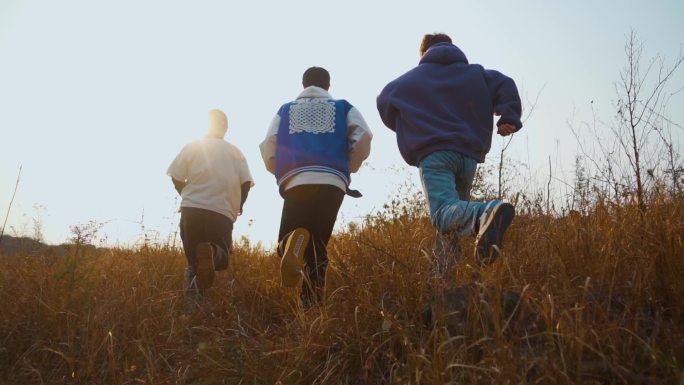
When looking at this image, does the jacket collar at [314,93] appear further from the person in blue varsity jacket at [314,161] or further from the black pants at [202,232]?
the black pants at [202,232]

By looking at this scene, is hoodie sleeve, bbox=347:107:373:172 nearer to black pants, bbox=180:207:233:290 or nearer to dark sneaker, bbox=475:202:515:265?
black pants, bbox=180:207:233:290

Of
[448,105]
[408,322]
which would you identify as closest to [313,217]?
[448,105]

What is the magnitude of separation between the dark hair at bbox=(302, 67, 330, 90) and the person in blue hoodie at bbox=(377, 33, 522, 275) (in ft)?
2.34

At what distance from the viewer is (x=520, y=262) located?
2.22 m

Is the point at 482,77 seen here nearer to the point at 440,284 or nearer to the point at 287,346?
the point at 440,284

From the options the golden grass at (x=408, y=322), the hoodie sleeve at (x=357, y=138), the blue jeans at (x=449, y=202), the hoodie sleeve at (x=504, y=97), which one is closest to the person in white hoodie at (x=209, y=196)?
the golden grass at (x=408, y=322)

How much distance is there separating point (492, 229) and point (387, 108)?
121 cm

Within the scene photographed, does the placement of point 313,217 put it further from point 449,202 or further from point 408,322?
point 408,322

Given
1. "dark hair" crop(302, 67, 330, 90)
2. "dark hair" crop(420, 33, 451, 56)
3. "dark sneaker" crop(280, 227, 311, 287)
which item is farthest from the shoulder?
"dark hair" crop(420, 33, 451, 56)

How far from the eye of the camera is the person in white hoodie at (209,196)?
11.9ft

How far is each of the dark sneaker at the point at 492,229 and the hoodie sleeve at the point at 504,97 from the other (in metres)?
0.77

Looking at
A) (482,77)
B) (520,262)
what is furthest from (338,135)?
(520,262)

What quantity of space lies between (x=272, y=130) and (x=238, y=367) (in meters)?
1.73

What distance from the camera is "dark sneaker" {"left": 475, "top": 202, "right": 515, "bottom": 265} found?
204cm
